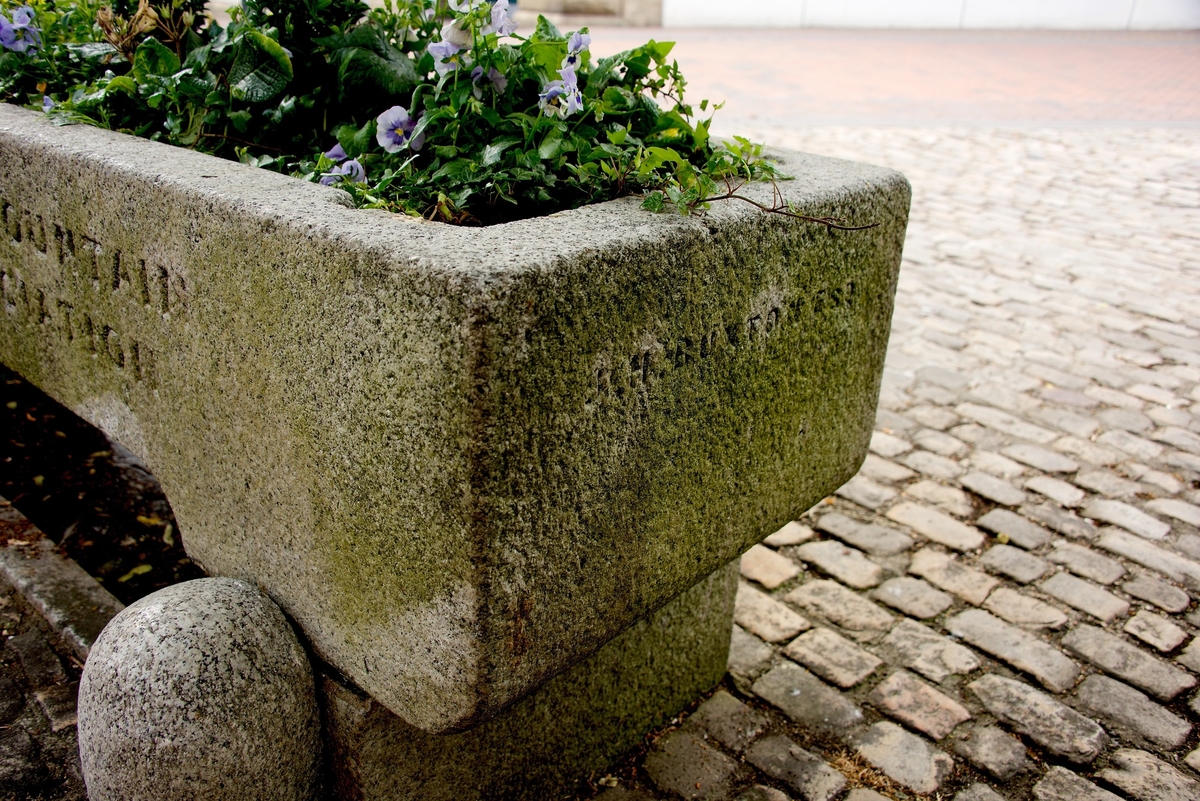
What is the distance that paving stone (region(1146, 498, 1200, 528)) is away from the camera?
296cm

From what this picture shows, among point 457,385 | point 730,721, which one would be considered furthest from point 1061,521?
point 457,385

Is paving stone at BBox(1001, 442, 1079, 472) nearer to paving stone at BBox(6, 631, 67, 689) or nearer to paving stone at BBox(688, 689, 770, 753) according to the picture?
paving stone at BBox(688, 689, 770, 753)

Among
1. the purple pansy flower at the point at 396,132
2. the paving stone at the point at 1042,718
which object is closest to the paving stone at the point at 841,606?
the paving stone at the point at 1042,718

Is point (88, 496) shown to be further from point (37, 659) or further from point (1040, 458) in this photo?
point (1040, 458)

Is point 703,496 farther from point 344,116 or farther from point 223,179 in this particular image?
point 344,116

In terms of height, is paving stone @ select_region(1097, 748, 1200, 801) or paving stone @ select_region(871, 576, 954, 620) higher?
paving stone @ select_region(1097, 748, 1200, 801)

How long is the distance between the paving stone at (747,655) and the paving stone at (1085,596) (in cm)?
85

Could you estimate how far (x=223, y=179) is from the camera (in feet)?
5.33

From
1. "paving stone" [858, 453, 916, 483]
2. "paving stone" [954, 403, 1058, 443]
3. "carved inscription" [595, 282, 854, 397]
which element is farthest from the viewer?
"paving stone" [954, 403, 1058, 443]

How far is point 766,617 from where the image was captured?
8.36ft

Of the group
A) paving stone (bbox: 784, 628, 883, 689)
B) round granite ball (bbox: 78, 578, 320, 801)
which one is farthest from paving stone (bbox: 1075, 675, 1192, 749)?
round granite ball (bbox: 78, 578, 320, 801)

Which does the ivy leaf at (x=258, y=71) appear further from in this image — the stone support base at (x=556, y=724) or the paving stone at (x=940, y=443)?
the paving stone at (x=940, y=443)

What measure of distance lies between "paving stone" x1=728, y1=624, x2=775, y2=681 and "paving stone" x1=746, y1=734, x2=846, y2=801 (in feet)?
0.75

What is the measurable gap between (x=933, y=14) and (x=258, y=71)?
51.3 feet
